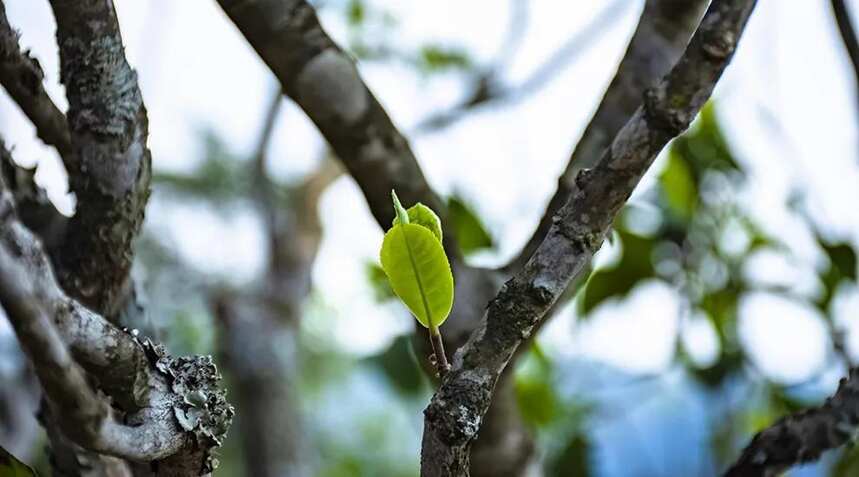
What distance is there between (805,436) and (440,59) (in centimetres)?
121

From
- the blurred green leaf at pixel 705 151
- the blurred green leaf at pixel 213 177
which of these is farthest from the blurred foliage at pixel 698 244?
the blurred green leaf at pixel 213 177

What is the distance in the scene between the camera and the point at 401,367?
889mm

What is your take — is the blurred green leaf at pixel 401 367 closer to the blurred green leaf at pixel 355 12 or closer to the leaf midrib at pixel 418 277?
the leaf midrib at pixel 418 277

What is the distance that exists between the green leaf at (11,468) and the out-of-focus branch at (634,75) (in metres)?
0.26

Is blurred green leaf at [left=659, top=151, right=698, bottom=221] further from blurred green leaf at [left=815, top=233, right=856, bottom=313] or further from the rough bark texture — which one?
the rough bark texture

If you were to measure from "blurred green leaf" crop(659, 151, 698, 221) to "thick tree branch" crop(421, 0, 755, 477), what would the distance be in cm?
62

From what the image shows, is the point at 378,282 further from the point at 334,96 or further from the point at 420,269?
the point at 420,269

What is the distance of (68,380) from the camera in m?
0.27

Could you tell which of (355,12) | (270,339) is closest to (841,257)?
(270,339)

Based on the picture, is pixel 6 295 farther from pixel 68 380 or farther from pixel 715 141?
pixel 715 141

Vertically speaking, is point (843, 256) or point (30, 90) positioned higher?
point (30, 90)

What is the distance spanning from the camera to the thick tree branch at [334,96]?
1.56ft

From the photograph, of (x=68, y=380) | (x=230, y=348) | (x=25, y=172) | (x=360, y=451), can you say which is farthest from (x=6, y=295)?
(x=360, y=451)

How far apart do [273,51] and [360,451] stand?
2139 mm
